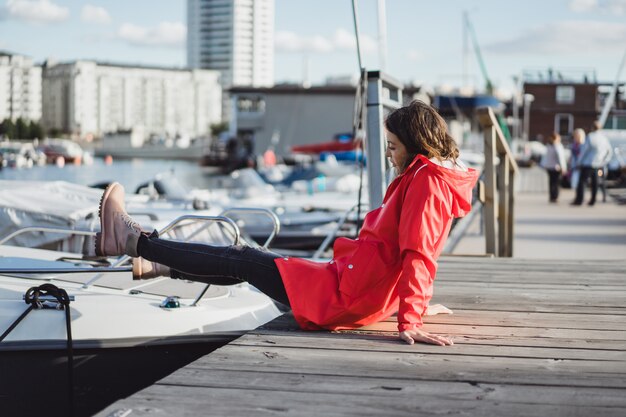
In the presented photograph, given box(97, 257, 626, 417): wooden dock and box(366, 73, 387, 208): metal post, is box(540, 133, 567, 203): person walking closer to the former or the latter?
box(366, 73, 387, 208): metal post

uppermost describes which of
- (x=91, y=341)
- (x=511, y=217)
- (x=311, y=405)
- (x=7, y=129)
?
(x=7, y=129)

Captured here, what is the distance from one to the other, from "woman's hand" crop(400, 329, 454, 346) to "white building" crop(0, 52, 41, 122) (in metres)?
180

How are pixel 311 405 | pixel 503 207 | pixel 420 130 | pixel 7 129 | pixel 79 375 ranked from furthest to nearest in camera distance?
pixel 7 129
pixel 503 207
pixel 79 375
pixel 420 130
pixel 311 405

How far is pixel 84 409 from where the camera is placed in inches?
189

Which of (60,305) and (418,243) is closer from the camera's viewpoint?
(418,243)

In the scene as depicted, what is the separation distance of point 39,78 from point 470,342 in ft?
631

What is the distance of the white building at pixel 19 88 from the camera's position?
580 feet

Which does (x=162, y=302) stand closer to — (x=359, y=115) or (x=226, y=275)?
(x=226, y=275)

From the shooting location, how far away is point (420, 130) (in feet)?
13.8

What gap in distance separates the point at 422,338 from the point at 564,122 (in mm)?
71383

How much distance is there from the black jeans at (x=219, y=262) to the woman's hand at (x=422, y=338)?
634mm

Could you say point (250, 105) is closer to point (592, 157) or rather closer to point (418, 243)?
point (592, 157)

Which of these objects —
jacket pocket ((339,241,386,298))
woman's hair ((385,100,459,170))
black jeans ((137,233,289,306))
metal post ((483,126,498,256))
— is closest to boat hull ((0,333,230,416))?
black jeans ((137,233,289,306))

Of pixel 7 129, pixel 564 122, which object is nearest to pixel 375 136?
pixel 564 122
